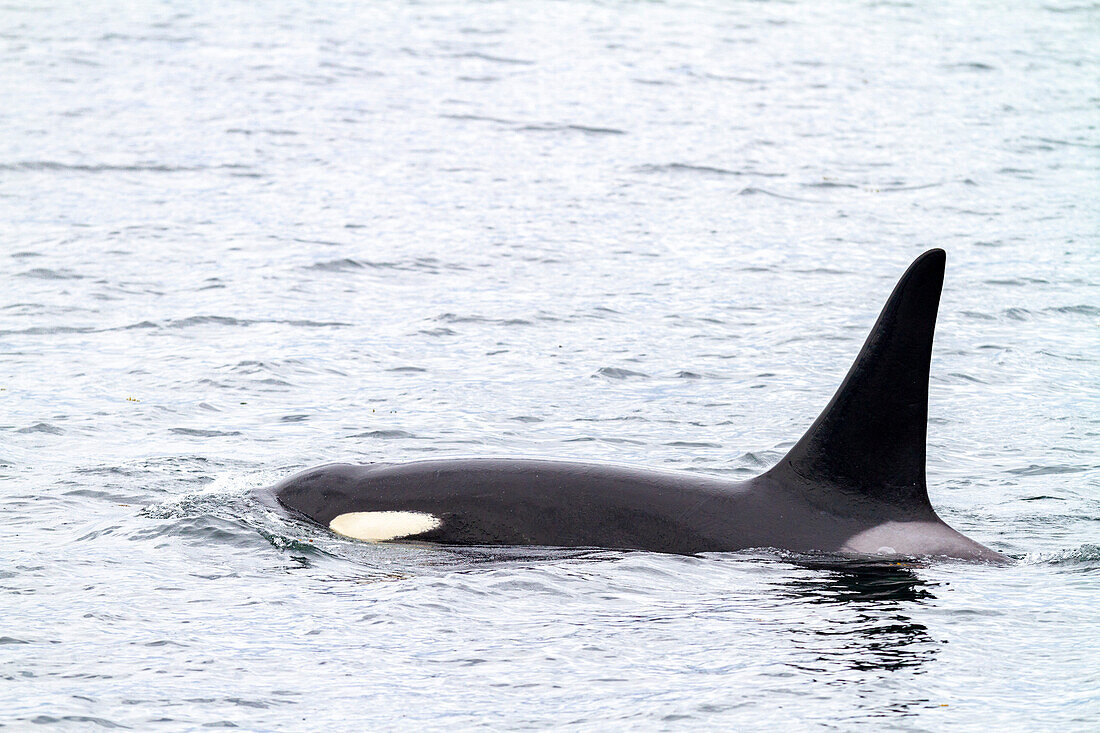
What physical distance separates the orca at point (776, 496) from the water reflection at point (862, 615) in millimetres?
201

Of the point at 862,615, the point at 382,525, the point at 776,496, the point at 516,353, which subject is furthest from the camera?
the point at 516,353

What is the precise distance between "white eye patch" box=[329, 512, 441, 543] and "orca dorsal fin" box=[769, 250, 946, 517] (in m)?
2.15

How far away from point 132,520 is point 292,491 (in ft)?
3.51

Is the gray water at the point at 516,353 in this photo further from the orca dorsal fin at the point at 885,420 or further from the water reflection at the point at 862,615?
the orca dorsal fin at the point at 885,420

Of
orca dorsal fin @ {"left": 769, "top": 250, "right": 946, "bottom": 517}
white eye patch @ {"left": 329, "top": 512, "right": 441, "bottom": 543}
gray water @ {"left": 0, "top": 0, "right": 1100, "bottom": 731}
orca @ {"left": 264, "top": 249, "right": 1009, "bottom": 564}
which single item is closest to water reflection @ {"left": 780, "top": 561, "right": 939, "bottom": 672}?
gray water @ {"left": 0, "top": 0, "right": 1100, "bottom": 731}

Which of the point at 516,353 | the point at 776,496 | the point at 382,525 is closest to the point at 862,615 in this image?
the point at 776,496

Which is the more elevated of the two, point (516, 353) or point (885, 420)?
point (885, 420)

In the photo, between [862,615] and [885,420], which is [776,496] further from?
[862,615]

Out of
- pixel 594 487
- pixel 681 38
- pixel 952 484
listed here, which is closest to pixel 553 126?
pixel 681 38

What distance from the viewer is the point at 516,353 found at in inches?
604

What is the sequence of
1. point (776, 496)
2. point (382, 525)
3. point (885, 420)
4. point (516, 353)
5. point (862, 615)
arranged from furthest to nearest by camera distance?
1. point (516, 353)
2. point (382, 525)
3. point (776, 496)
4. point (885, 420)
5. point (862, 615)

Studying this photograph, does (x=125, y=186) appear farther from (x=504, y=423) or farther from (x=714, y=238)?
(x=504, y=423)

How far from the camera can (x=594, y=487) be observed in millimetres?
9000

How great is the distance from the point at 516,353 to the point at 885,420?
23.6ft
